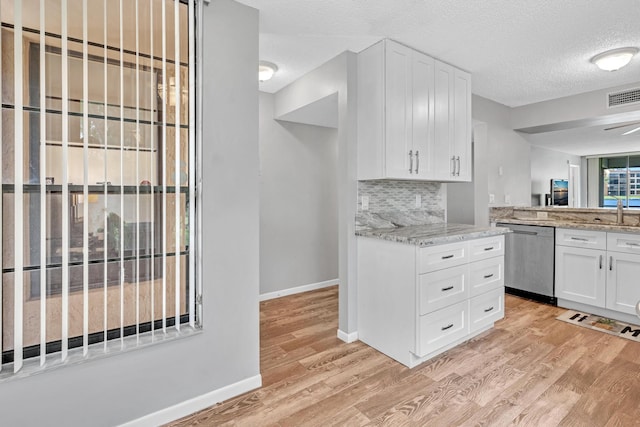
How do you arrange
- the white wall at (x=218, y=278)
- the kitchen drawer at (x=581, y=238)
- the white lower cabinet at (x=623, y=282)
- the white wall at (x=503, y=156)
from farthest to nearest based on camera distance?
the white wall at (x=503, y=156) → the kitchen drawer at (x=581, y=238) → the white lower cabinet at (x=623, y=282) → the white wall at (x=218, y=278)

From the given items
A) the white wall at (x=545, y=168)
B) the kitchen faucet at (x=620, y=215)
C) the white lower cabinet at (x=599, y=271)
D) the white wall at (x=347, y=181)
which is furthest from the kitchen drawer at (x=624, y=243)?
the white wall at (x=545, y=168)

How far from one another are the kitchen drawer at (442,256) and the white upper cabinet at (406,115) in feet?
2.09

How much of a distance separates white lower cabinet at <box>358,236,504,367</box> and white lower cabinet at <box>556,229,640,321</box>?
111 centimetres

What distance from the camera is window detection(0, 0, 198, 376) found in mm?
1378

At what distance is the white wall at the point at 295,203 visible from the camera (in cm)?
375


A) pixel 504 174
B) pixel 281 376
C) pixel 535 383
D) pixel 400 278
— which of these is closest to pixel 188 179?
pixel 281 376

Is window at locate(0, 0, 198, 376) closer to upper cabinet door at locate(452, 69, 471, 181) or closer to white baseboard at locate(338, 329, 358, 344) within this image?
white baseboard at locate(338, 329, 358, 344)

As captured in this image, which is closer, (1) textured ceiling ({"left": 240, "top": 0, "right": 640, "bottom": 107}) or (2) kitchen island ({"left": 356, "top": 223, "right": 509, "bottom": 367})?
(1) textured ceiling ({"left": 240, "top": 0, "right": 640, "bottom": 107})

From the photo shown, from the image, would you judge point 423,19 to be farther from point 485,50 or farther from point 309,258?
point 309,258

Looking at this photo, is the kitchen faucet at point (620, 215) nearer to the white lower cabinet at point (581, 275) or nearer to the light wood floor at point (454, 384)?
the white lower cabinet at point (581, 275)

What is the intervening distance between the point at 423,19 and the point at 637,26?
1.52 metres

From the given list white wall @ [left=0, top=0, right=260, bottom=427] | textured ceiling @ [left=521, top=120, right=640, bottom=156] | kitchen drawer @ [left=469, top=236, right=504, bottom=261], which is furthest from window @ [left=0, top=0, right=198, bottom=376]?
textured ceiling @ [left=521, top=120, right=640, bottom=156]

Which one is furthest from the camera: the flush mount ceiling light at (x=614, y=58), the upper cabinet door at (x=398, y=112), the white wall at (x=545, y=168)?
the white wall at (x=545, y=168)

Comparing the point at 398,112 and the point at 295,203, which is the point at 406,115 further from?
the point at 295,203
